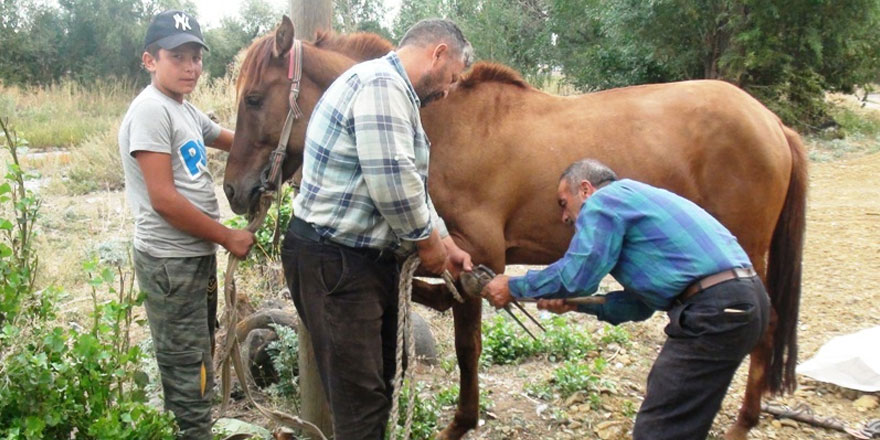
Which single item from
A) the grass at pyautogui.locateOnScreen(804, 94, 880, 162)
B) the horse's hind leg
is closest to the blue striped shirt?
the horse's hind leg

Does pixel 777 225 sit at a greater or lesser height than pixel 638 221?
lesser

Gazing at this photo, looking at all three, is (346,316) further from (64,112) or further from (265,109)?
(64,112)

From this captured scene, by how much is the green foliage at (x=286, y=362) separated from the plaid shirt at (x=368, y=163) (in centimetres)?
139

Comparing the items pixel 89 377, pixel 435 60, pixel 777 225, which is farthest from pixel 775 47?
pixel 89 377

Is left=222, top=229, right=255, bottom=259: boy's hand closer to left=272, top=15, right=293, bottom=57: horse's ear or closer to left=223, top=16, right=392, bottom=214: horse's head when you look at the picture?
left=223, top=16, right=392, bottom=214: horse's head

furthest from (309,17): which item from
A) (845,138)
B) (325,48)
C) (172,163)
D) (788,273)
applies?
(845,138)

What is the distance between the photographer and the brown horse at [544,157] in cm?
326

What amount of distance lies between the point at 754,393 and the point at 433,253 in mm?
2328

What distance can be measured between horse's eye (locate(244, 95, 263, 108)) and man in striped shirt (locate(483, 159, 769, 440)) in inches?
60.1

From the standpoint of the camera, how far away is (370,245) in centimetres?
257

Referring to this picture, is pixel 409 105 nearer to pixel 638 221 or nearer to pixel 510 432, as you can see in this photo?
pixel 638 221

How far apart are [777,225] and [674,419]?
184 centimetres

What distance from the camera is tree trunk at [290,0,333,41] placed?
3.39 metres

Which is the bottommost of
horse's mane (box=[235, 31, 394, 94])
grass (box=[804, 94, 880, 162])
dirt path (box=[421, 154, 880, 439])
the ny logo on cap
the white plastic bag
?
dirt path (box=[421, 154, 880, 439])
